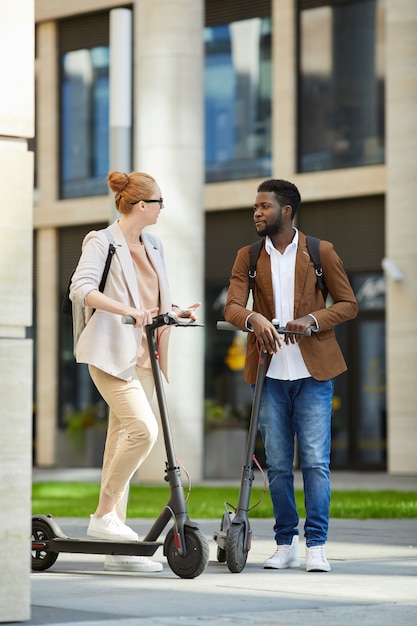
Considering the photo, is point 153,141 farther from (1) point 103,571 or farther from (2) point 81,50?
(1) point 103,571

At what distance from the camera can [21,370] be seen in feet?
18.2

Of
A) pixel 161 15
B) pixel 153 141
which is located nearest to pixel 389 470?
pixel 153 141

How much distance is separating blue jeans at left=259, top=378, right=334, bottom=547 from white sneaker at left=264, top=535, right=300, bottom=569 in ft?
0.13

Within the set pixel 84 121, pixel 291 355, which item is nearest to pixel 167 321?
pixel 291 355

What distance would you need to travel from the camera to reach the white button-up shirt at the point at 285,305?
756 centimetres

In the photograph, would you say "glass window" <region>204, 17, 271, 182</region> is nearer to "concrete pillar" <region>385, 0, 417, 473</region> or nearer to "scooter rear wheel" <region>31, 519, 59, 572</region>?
"concrete pillar" <region>385, 0, 417, 473</region>

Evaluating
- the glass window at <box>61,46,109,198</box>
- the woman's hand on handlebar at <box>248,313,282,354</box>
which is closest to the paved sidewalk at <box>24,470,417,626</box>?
the woman's hand on handlebar at <box>248,313,282,354</box>

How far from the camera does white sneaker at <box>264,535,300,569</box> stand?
7.51 metres

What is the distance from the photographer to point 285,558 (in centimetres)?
756

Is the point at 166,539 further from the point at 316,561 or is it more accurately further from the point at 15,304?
the point at 15,304

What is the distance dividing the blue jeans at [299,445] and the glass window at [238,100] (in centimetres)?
1626

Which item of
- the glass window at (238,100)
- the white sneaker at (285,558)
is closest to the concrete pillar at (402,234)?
the glass window at (238,100)

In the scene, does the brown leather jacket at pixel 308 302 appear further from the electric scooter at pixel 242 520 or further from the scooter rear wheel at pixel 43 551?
the scooter rear wheel at pixel 43 551

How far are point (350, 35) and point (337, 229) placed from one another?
2993 mm
